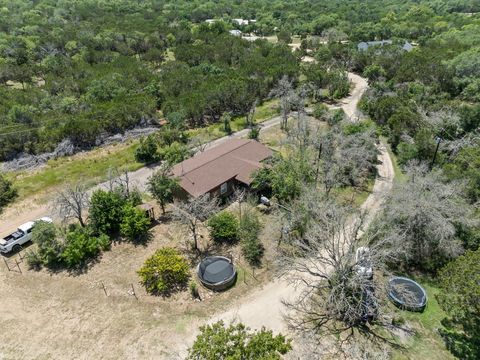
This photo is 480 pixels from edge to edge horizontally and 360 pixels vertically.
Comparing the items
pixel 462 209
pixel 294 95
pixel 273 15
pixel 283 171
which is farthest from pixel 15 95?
pixel 273 15

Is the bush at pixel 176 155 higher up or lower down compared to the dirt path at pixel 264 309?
higher up

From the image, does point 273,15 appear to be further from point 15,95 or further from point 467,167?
point 467,167

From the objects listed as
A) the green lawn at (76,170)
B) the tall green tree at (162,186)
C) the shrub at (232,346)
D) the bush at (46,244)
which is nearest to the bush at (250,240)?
the tall green tree at (162,186)

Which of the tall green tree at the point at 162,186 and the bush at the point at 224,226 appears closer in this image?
the bush at the point at 224,226

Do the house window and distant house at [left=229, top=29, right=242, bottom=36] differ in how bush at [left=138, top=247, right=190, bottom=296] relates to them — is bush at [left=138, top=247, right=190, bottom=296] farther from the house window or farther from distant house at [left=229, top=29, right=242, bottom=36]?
distant house at [left=229, top=29, right=242, bottom=36]

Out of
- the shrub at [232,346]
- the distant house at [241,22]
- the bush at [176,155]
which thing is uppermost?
the shrub at [232,346]

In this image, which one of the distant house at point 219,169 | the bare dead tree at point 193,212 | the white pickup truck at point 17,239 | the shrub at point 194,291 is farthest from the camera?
the distant house at point 219,169

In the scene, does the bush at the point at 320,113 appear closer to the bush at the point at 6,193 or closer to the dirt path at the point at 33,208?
the dirt path at the point at 33,208
